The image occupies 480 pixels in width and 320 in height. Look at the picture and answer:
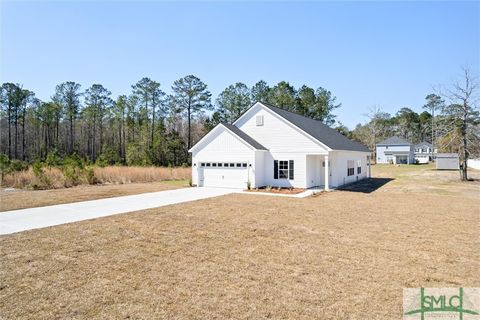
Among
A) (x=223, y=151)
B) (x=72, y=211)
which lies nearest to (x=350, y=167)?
(x=223, y=151)

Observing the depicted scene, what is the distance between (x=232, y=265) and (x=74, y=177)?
1825 cm

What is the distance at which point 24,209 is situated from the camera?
11.1 m

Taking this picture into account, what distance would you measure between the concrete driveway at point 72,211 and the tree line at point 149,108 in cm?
2404

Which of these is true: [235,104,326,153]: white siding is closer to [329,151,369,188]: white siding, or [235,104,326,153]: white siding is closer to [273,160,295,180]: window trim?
[273,160,295,180]: window trim

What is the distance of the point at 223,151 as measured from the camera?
1941 centimetres

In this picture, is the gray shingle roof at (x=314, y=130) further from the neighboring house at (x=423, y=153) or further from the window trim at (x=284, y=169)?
the neighboring house at (x=423, y=153)

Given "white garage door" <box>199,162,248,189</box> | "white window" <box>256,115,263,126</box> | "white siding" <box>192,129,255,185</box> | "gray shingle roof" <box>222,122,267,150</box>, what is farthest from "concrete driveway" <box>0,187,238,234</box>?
"white window" <box>256,115,263,126</box>

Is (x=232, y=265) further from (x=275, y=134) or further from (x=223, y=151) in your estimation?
(x=275, y=134)

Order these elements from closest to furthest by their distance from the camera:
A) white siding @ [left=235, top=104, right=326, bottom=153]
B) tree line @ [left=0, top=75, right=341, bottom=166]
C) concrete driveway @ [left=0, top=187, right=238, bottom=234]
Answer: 1. concrete driveway @ [left=0, top=187, right=238, bottom=234]
2. white siding @ [left=235, top=104, right=326, bottom=153]
3. tree line @ [left=0, top=75, right=341, bottom=166]

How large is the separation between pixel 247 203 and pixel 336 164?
31.9ft

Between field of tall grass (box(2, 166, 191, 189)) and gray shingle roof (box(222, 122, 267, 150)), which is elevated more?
gray shingle roof (box(222, 122, 267, 150))

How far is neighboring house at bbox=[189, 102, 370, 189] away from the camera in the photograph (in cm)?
1820

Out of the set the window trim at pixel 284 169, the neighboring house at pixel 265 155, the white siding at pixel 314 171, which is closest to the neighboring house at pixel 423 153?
the white siding at pixel 314 171

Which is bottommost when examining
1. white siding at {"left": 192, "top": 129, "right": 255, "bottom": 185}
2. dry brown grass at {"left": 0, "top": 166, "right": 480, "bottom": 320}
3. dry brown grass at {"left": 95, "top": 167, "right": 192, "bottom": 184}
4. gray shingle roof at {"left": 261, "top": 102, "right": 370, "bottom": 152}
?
dry brown grass at {"left": 0, "top": 166, "right": 480, "bottom": 320}
